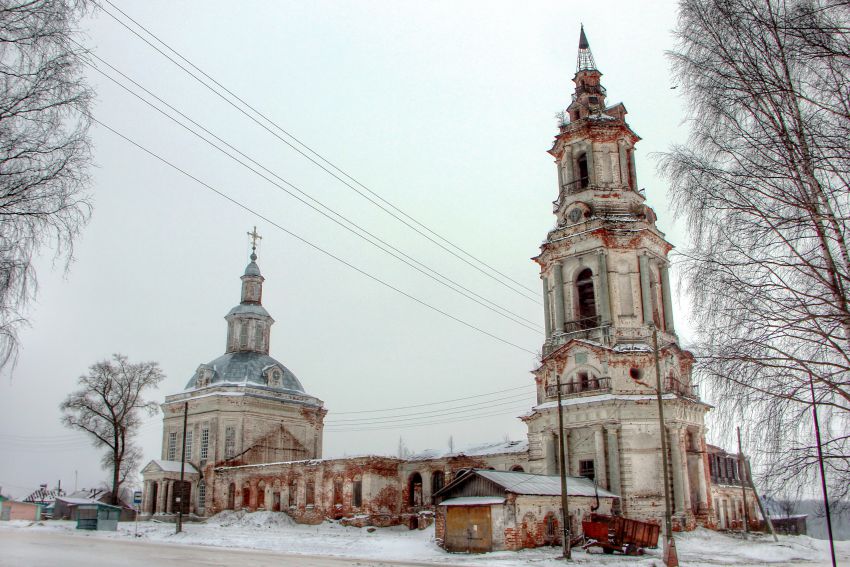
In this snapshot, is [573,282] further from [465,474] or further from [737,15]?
[737,15]

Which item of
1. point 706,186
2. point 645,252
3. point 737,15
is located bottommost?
point 706,186

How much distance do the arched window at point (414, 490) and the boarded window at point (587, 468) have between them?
11823mm

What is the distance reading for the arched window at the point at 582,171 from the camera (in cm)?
3634

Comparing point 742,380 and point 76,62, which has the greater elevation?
point 76,62

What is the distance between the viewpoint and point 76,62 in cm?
1116

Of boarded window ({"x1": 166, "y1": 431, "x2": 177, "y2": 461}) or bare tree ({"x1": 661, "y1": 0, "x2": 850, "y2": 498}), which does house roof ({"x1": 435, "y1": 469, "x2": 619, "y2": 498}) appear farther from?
boarded window ({"x1": 166, "y1": 431, "x2": 177, "y2": 461})

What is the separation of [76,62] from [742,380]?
12.3 m

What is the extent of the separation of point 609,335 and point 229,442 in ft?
101

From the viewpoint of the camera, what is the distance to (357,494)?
39.1 m

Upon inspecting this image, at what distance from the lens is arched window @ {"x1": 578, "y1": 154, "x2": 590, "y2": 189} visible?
36344 mm

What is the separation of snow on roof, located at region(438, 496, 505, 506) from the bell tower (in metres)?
6.59

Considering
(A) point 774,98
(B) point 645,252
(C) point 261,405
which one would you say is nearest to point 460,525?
(B) point 645,252

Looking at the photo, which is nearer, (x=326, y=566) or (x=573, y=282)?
(x=326, y=566)

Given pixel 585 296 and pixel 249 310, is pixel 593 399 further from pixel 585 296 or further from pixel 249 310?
pixel 249 310
